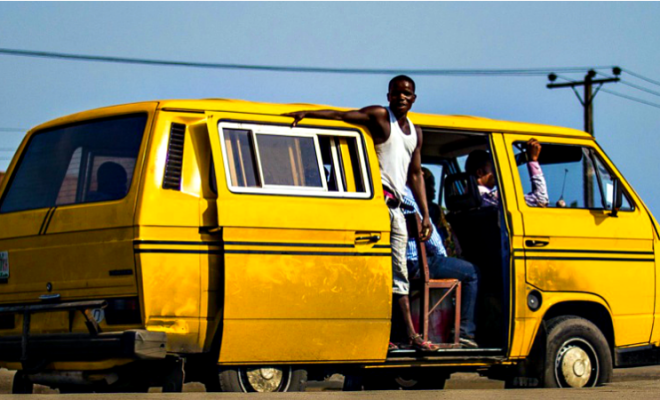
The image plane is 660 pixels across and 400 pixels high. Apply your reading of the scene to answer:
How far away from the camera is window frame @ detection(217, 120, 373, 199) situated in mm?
7925

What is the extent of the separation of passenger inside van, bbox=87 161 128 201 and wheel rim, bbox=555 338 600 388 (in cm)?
391

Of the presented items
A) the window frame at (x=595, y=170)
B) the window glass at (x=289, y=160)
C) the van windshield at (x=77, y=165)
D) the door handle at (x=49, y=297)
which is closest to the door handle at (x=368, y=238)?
the window glass at (x=289, y=160)

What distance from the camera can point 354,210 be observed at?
831 cm

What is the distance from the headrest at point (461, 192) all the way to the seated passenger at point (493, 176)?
1.9 inches

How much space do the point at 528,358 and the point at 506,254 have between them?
0.91 meters

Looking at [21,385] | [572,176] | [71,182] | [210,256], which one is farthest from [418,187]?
[21,385]

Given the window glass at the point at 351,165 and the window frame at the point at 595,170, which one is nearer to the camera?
the window glass at the point at 351,165

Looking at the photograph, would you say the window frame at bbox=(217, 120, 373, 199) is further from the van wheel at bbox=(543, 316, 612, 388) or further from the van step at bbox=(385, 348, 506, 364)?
the van wheel at bbox=(543, 316, 612, 388)

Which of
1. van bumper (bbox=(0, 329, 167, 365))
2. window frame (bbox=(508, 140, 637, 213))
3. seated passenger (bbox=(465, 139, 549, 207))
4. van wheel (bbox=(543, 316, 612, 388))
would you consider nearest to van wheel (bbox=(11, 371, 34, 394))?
van bumper (bbox=(0, 329, 167, 365))

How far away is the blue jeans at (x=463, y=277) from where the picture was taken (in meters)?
9.42

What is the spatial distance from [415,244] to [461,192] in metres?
1.34

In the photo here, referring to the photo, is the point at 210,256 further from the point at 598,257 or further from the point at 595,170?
the point at 595,170

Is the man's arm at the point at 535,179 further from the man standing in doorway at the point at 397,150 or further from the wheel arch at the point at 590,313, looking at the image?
the man standing in doorway at the point at 397,150

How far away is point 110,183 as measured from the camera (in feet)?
25.6
